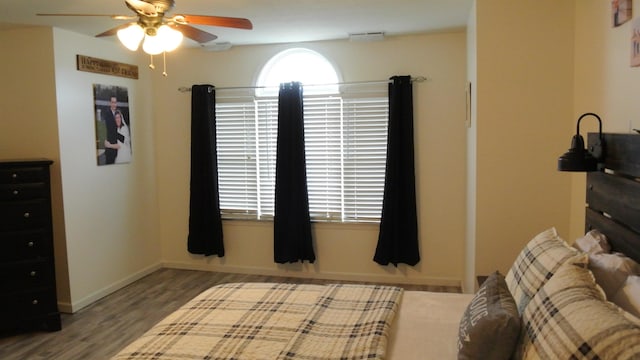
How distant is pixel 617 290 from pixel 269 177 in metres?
3.69

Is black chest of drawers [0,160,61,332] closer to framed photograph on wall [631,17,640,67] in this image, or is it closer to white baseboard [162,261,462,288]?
white baseboard [162,261,462,288]

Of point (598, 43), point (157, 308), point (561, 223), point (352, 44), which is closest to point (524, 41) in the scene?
point (598, 43)

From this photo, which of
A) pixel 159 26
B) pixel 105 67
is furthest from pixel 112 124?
pixel 159 26

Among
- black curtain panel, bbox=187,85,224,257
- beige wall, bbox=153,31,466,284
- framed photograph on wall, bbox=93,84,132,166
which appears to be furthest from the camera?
black curtain panel, bbox=187,85,224,257

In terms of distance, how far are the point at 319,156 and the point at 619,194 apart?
10.00ft

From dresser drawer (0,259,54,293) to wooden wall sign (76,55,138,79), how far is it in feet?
5.55

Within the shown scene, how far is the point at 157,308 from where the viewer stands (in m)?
4.16

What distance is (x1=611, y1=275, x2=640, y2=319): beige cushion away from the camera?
154cm

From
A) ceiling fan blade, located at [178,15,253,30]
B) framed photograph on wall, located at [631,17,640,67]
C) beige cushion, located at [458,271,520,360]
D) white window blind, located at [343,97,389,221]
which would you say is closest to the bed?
beige cushion, located at [458,271,520,360]

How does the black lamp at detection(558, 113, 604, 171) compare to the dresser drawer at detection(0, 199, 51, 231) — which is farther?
the dresser drawer at detection(0, 199, 51, 231)

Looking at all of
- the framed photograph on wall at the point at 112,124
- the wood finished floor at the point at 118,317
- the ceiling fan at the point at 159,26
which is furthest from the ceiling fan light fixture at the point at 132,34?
the wood finished floor at the point at 118,317

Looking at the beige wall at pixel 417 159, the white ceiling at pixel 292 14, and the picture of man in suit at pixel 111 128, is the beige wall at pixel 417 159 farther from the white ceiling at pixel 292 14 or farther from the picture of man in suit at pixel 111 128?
the picture of man in suit at pixel 111 128

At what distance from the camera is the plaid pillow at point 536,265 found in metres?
1.79

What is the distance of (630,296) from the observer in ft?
5.20
